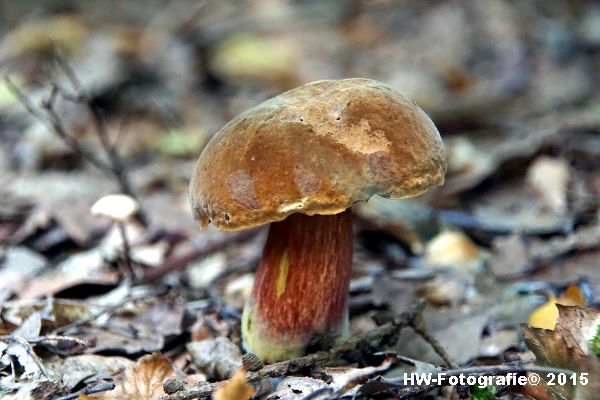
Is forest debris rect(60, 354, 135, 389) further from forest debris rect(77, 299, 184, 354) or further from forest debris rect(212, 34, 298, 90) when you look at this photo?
forest debris rect(212, 34, 298, 90)

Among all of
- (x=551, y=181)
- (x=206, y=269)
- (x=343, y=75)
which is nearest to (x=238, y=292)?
(x=206, y=269)

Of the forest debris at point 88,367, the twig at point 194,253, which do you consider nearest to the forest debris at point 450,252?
the twig at point 194,253

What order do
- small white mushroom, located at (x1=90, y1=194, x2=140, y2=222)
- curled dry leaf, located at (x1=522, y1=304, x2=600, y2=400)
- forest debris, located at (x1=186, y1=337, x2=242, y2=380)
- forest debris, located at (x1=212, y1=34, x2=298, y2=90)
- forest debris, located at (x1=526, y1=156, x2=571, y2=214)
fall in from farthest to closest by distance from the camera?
1. forest debris, located at (x1=212, y1=34, x2=298, y2=90)
2. forest debris, located at (x1=526, y1=156, x2=571, y2=214)
3. small white mushroom, located at (x1=90, y1=194, x2=140, y2=222)
4. forest debris, located at (x1=186, y1=337, x2=242, y2=380)
5. curled dry leaf, located at (x1=522, y1=304, x2=600, y2=400)

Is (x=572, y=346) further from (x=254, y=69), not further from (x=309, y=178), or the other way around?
(x=254, y=69)

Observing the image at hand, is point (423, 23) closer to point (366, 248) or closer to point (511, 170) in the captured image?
point (511, 170)

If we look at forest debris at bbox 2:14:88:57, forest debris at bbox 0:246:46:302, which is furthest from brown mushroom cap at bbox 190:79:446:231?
forest debris at bbox 2:14:88:57

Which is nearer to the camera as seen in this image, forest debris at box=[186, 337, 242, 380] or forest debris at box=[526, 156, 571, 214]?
forest debris at box=[186, 337, 242, 380]

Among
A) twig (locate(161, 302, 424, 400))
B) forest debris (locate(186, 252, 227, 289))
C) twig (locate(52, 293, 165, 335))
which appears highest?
forest debris (locate(186, 252, 227, 289))
